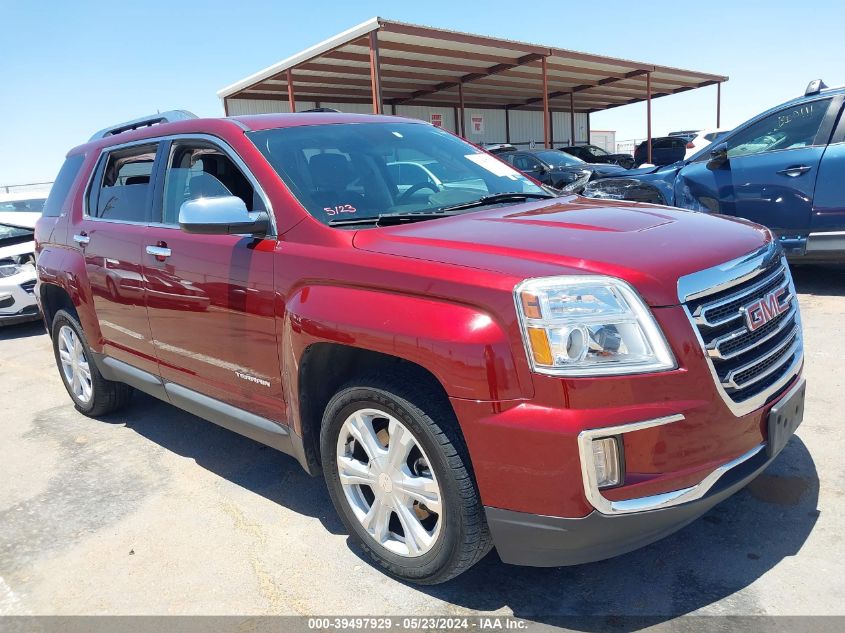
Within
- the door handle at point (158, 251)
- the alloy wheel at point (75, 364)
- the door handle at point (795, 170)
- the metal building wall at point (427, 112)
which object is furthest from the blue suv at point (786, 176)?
the metal building wall at point (427, 112)

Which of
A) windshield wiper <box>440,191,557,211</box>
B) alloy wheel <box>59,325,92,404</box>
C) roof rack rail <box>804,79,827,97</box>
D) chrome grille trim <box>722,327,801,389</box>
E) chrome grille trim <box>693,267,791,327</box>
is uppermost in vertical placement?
roof rack rail <box>804,79,827,97</box>

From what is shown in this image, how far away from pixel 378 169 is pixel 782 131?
4.54 meters

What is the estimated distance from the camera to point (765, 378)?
2363mm

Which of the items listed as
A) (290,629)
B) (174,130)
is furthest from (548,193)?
(290,629)

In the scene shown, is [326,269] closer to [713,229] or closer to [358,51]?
[713,229]

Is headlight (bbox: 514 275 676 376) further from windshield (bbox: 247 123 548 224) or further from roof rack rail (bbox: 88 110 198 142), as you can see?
roof rack rail (bbox: 88 110 198 142)

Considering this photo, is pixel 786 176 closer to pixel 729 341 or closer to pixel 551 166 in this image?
pixel 729 341

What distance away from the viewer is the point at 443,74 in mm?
20016

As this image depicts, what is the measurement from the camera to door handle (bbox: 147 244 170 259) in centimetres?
340

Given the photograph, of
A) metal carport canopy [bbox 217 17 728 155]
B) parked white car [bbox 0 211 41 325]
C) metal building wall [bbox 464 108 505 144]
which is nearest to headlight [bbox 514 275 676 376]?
parked white car [bbox 0 211 41 325]

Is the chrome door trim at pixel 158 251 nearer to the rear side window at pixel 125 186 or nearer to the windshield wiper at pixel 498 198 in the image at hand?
the rear side window at pixel 125 186

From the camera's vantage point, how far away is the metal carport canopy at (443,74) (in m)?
14.6

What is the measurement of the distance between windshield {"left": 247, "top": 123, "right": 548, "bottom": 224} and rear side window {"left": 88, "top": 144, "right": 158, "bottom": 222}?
956 mm

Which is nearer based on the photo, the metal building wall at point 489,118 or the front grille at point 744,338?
the front grille at point 744,338
